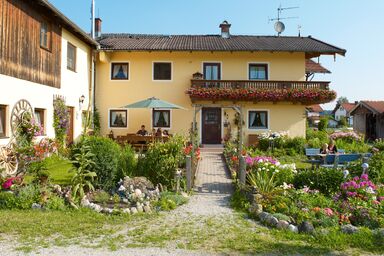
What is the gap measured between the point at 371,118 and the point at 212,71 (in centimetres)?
1927

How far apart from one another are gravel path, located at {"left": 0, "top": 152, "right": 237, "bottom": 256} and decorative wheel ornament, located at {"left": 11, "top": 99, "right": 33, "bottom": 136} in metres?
6.08

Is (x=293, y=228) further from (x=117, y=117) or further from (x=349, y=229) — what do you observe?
(x=117, y=117)

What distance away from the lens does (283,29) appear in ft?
85.3

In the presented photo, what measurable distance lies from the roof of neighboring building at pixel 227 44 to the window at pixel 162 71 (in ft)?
3.47

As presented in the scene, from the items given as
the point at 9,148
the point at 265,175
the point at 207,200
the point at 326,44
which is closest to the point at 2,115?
the point at 9,148

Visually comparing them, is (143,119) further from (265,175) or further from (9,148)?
(265,175)

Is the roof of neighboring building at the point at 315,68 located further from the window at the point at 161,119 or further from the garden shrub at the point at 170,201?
the garden shrub at the point at 170,201

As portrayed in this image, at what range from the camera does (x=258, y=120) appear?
2092 centimetres

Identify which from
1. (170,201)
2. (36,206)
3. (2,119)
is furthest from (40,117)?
(170,201)

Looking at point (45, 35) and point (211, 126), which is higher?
point (45, 35)

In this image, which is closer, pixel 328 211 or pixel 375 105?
pixel 328 211

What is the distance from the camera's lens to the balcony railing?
64.9 ft

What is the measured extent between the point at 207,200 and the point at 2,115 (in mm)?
7223

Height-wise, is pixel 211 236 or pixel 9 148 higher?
pixel 9 148
